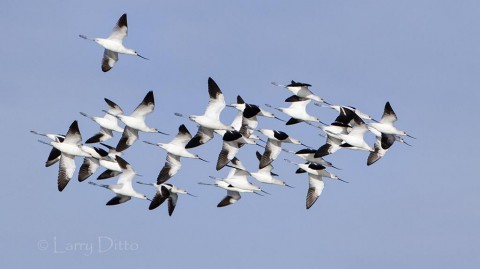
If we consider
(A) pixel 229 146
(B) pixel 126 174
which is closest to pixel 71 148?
(B) pixel 126 174

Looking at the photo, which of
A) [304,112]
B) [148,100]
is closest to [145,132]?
[148,100]

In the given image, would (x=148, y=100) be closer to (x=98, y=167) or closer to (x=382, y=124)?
(x=98, y=167)

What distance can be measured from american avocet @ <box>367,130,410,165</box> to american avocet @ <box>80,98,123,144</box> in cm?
1177

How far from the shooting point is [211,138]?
270 feet

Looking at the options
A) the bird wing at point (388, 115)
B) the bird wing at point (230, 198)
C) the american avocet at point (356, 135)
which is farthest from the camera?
the bird wing at point (230, 198)

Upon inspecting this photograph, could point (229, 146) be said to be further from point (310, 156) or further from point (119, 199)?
point (119, 199)

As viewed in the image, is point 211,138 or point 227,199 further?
point 227,199

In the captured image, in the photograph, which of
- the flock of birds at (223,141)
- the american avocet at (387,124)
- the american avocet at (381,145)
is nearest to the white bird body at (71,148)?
the flock of birds at (223,141)

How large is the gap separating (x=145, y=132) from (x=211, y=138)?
2.90 meters

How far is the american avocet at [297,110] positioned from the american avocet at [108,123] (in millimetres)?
7270

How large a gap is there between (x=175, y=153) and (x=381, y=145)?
9.91m

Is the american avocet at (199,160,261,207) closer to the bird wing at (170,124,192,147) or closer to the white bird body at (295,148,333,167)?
the white bird body at (295,148,333,167)

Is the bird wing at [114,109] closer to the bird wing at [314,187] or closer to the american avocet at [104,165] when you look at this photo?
the american avocet at [104,165]

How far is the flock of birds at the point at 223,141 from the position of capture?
81938 mm
